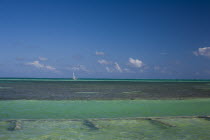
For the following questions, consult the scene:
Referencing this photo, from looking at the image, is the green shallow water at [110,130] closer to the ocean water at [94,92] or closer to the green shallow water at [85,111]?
the green shallow water at [85,111]

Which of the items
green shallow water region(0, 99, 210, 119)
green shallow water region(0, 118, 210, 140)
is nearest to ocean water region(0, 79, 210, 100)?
green shallow water region(0, 99, 210, 119)

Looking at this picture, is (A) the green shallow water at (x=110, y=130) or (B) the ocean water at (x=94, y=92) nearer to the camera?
(A) the green shallow water at (x=110, y=130)

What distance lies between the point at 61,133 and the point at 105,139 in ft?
4.33

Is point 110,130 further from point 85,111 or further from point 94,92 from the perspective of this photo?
point 94,92

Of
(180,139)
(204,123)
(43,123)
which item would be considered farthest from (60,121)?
(204,123)

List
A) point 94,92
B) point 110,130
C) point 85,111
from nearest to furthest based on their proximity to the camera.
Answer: point 110,130 < point 85,111 < point 94,92

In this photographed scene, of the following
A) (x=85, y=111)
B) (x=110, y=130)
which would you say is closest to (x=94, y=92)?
(x=85, y=111)

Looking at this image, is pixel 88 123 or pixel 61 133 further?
pixel 88 123

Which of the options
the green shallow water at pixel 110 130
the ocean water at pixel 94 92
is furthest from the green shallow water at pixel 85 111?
the ocean water at pixel 94 92

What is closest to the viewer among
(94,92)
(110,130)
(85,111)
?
(110,130)

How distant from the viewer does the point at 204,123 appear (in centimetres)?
838

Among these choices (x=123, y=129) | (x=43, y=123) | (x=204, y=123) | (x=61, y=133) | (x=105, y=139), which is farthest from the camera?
(x=204, y=123)

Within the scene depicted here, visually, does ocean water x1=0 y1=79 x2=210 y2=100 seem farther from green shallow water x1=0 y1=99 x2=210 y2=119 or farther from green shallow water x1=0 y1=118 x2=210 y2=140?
green shallow water x1=0 y1=118 x2=210 y2=140

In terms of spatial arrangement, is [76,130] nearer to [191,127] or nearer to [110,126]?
[110,126]
